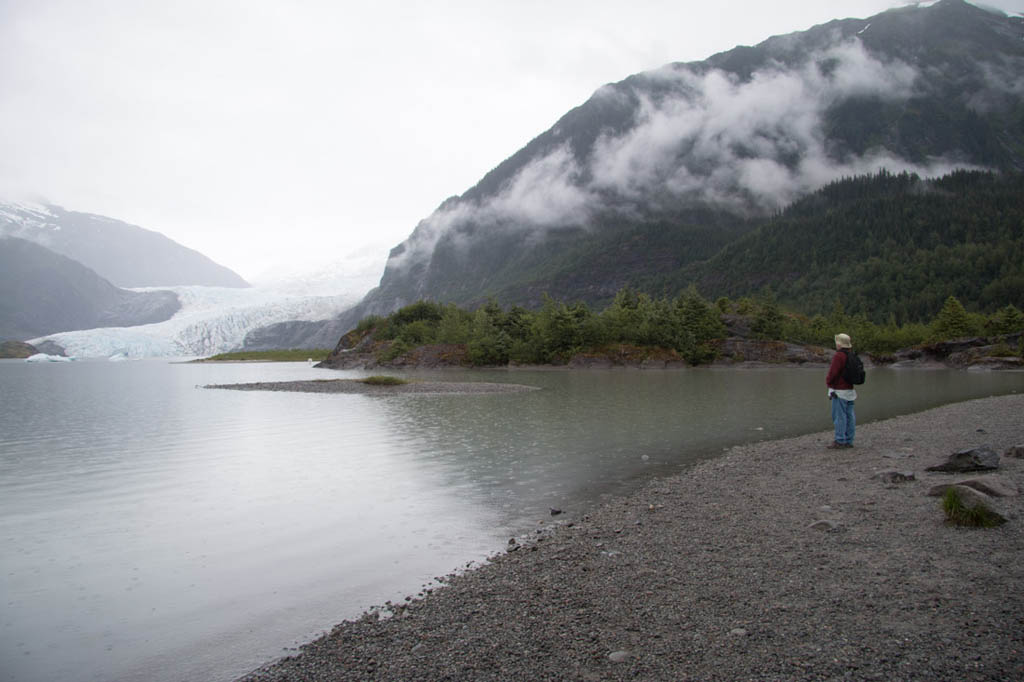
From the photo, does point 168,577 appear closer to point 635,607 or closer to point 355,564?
point 355,564

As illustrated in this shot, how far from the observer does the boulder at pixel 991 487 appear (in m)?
10.2

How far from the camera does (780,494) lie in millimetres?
12461

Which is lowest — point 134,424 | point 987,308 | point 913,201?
point 134,424

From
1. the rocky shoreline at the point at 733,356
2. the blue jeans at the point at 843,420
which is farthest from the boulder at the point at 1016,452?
the rocky shoreline at the point at 733,356

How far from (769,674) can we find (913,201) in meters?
223

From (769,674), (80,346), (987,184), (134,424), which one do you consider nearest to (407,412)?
(134,424)

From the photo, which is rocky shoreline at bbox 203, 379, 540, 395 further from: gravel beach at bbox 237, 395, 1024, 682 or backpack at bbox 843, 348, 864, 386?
gravel beach at bbox 237, 395, 1024, 682

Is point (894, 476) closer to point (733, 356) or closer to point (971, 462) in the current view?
point (971, 462)

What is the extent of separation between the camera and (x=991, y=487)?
10328mm

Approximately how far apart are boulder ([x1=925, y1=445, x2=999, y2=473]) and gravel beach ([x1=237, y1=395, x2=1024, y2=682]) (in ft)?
4.39

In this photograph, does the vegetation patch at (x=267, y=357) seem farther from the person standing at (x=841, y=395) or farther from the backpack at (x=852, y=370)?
the backpack at (x=852, y=370)

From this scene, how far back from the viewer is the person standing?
1681 centimetres

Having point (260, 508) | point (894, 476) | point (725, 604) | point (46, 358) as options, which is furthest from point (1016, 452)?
point (46, 358)

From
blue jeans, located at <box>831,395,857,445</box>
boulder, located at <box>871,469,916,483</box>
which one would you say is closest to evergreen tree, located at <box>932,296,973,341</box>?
blue jeans, located at <box>831,395,857,445</box>
